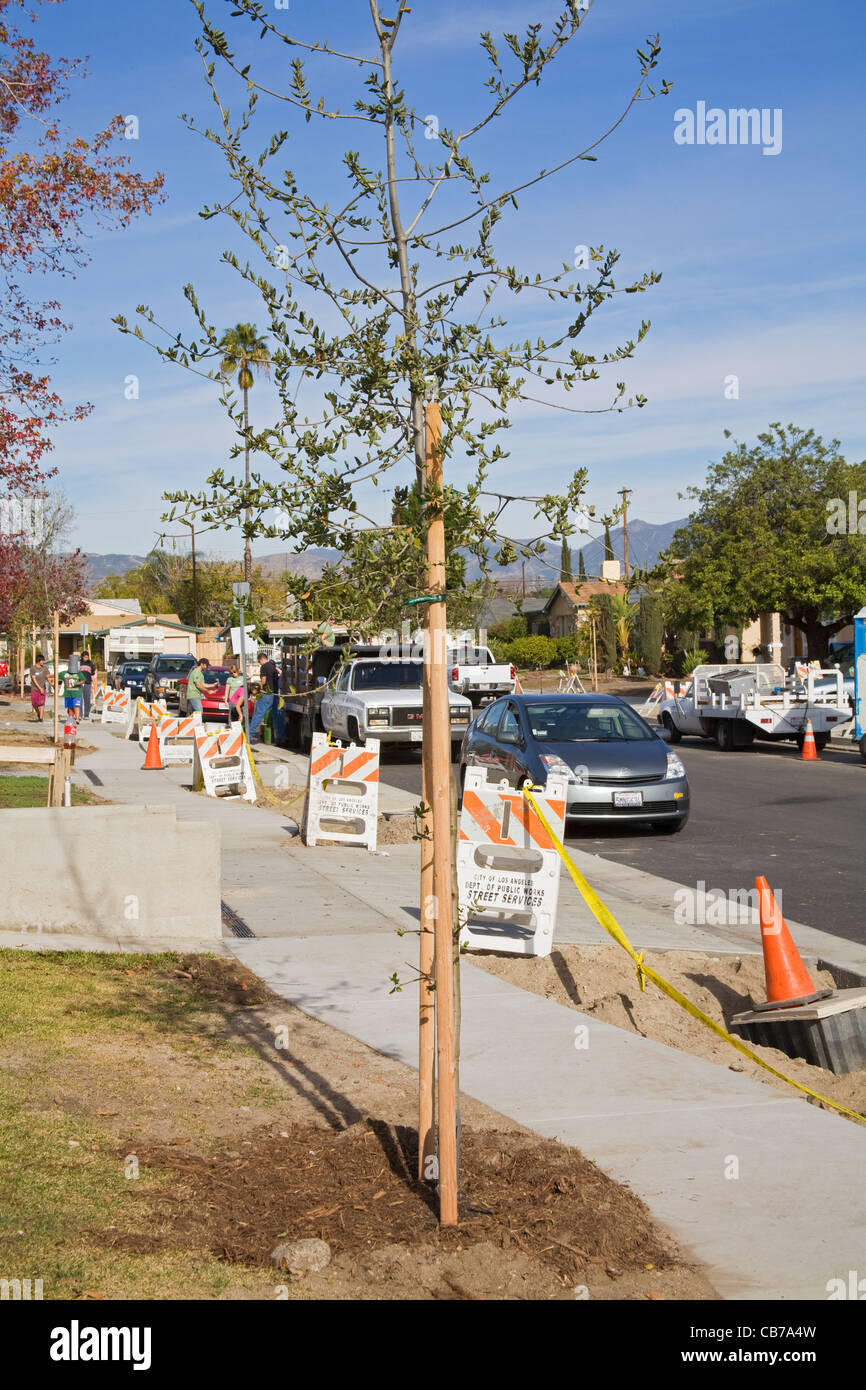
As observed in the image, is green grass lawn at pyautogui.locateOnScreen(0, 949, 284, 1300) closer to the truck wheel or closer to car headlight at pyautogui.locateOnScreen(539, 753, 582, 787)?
car headlight at pyautogui.locateOnScreen(539, 753, 582, 787)

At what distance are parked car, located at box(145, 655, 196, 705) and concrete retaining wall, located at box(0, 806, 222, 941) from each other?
3386cm

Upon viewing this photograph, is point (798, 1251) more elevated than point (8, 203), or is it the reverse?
point (8, 203)

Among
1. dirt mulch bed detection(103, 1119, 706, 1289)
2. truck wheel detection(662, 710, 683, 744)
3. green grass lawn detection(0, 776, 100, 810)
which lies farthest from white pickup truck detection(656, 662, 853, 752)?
dirt mulch bed detection(103, 1119, 706, 1289)

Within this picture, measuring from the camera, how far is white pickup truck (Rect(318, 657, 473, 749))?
73.9 feet

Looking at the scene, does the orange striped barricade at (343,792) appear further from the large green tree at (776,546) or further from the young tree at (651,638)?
the young tree at (651,638)

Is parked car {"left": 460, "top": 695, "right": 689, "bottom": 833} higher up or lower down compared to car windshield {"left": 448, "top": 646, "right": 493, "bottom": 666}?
lower down

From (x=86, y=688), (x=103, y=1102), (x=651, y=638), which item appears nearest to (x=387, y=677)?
(x=103, y=1102)

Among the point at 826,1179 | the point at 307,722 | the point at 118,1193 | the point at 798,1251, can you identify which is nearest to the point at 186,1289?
the point at 118,1193

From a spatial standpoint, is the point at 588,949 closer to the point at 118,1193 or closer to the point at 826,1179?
the point at 826,1179

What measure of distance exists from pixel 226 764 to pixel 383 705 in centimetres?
542

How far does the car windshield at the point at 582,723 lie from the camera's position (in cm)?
1462

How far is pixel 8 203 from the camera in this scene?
539 inches

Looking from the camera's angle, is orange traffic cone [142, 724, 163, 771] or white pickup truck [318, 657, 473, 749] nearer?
orange traffic cone [142, 724, 163, 771]
